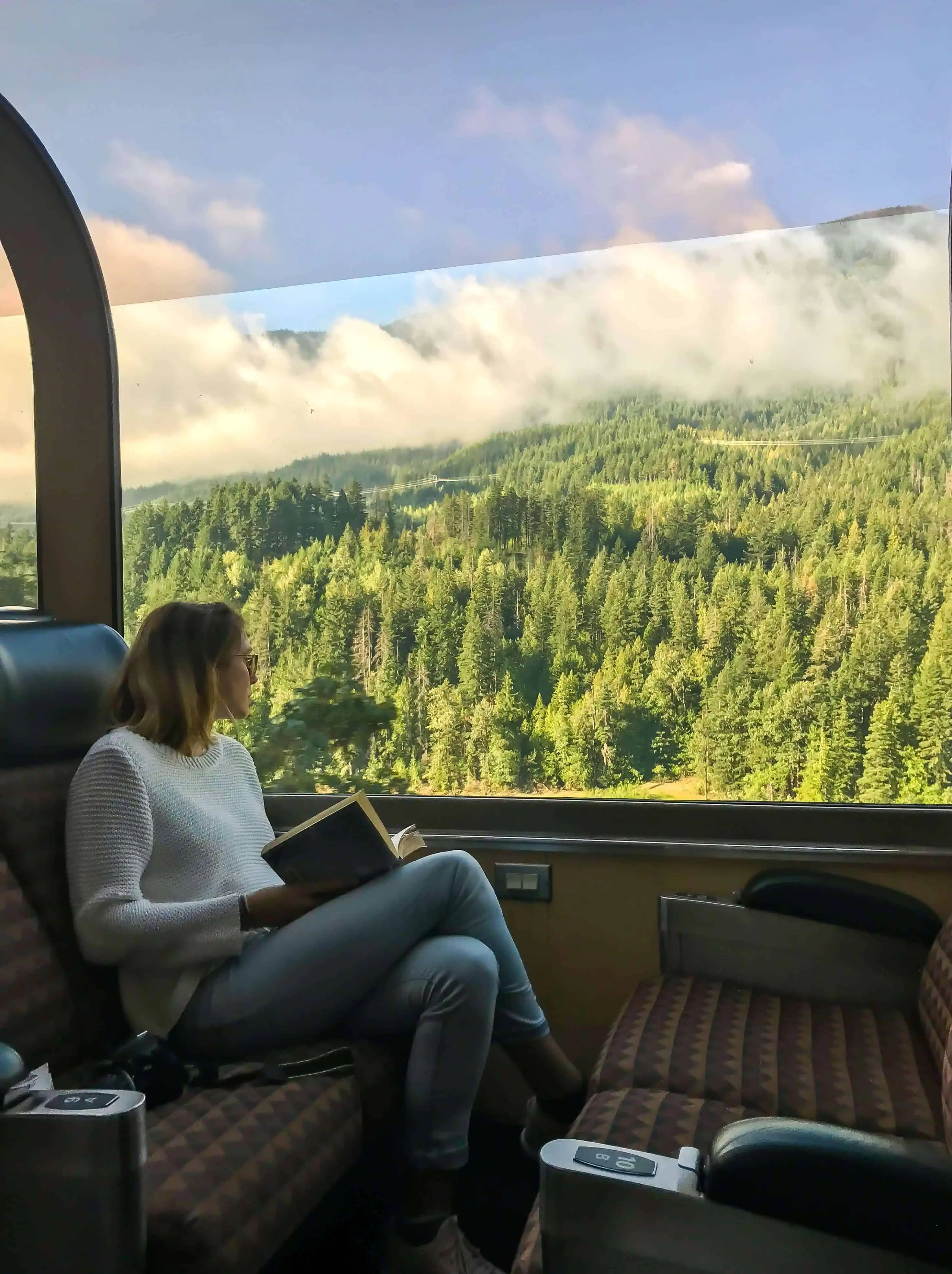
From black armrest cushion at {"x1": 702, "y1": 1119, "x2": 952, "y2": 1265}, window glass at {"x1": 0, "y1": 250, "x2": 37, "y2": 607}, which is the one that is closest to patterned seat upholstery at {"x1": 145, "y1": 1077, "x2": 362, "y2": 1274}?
black armrest cushion at {"x1": 702, "y1": 1119, "x2": 952, "y2": 1265}

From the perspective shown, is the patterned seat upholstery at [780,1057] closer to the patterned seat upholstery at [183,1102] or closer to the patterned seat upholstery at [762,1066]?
the patterned seat upholstery at [762,1066]

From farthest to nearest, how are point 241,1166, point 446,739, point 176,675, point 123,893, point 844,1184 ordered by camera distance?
point 446,739, point 176,675, point 123,893, point 241,1166, point 844,1184

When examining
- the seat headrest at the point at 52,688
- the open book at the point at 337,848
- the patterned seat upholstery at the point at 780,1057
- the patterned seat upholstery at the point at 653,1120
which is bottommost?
the patterned seat upholstery at the point at 780,1057

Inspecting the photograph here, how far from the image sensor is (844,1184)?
1.01 metres

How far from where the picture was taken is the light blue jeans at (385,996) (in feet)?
5.51

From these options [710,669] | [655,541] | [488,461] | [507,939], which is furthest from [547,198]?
[507,939]

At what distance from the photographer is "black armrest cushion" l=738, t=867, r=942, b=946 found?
1.99 m

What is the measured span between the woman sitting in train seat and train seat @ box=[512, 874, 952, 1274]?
0.21 metres

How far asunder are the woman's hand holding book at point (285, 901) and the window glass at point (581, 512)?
29.1 inches

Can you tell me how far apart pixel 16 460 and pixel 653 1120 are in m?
2.19

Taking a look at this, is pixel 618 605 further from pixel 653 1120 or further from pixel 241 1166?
pixel 241 1166


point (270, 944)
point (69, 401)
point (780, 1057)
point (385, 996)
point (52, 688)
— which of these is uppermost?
point (69, 401)

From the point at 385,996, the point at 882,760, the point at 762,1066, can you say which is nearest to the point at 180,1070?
the point at 385,996

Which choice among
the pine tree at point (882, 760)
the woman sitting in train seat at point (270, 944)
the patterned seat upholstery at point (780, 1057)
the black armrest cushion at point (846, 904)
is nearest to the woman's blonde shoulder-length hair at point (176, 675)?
the woman sitting in train seat at point (270, 944)
